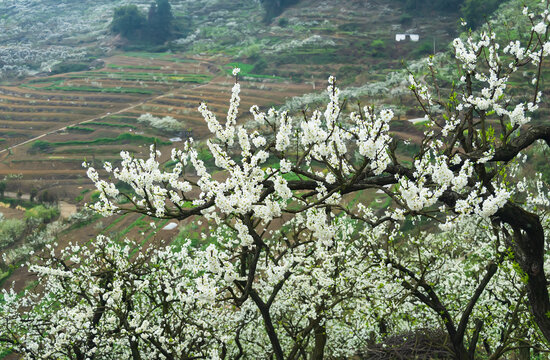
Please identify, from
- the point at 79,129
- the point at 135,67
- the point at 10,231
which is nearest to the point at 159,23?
the point at 135,67

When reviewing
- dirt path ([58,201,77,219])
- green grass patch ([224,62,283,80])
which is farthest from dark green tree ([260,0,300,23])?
dirt path ([58,201,77,219])

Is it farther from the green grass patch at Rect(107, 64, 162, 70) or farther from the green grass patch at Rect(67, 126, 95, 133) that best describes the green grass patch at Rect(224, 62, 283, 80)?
the green grass patch at Rect(67, 126, 95, 133)

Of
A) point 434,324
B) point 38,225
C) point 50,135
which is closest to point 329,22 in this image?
point 50,135

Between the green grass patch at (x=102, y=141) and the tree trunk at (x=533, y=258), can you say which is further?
the green grass patch at (x=102, y=141)

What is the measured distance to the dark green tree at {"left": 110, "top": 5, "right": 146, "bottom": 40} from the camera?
84.3 m

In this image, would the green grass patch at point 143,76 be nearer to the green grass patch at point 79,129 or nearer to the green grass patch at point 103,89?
the green grass patch at point 103,89

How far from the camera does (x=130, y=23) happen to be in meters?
84.2

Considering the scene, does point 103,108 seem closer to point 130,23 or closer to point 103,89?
point 103,89

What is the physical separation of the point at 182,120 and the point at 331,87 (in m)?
42.7

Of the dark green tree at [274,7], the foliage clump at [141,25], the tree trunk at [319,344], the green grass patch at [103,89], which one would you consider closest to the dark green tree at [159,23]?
the foliage clump at [141,25]

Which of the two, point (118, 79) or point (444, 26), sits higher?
point (444, 26)

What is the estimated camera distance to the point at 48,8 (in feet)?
357

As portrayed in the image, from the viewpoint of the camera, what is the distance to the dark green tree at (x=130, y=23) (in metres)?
84.3

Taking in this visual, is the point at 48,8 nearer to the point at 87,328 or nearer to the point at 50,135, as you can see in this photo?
the point at 50,135
